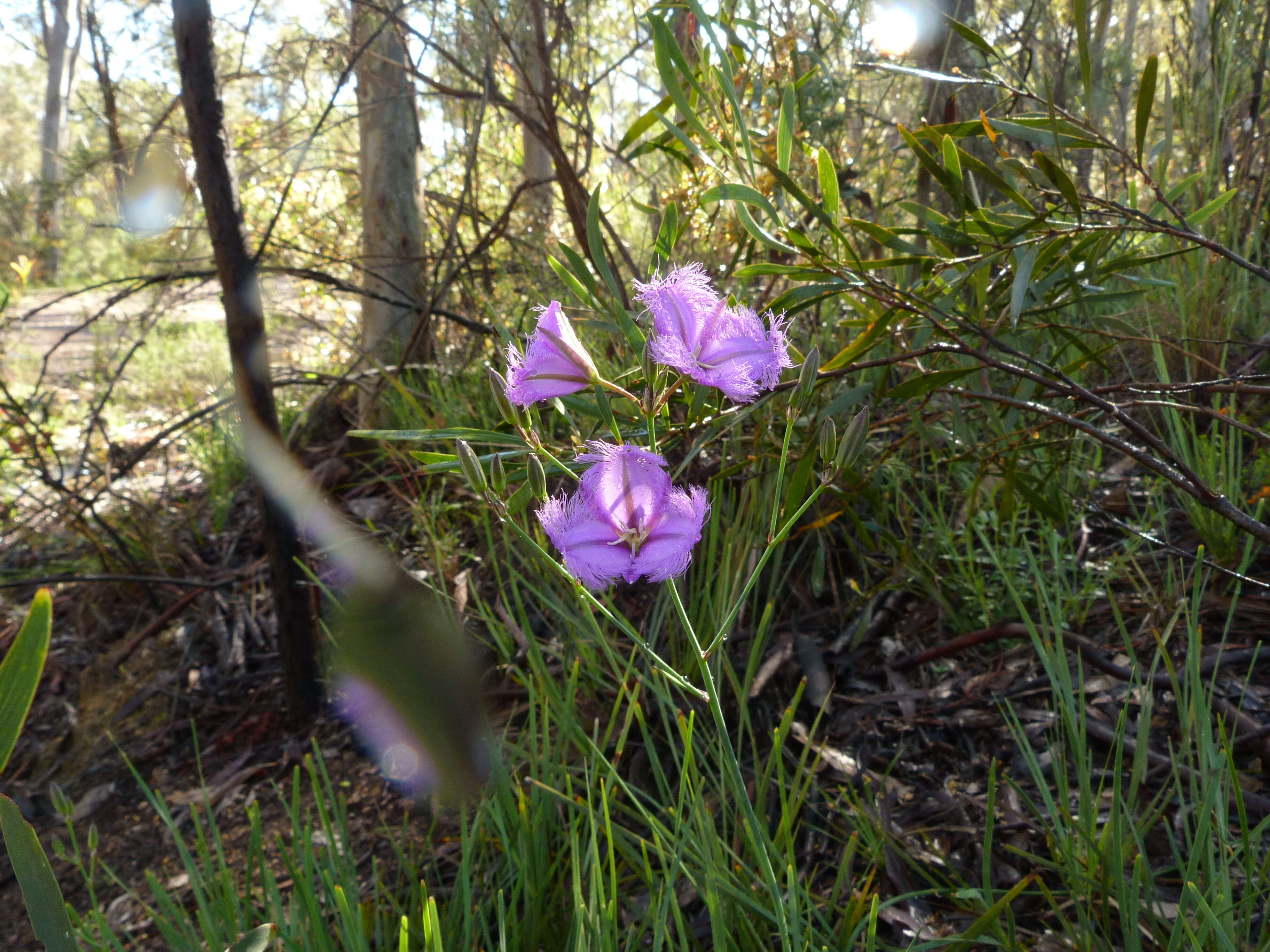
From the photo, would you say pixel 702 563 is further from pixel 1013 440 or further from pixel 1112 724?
pixel 1112 724

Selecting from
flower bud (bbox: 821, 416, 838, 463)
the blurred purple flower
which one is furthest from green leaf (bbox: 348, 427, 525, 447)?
the blurred purple flower

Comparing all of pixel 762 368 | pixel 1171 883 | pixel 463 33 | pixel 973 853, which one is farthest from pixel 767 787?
pixel 463 33

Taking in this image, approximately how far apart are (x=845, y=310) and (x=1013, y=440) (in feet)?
3.14

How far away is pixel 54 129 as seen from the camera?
2002 centimetres

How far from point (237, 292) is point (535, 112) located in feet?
7.73

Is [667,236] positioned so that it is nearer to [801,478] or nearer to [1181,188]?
[801,478]

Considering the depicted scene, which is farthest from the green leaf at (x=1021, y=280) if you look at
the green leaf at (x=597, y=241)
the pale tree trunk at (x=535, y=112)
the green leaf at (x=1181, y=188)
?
the pale tree trunk at (x=535, y=112)

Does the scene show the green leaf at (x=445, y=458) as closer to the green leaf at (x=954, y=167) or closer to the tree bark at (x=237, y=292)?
the green leaf at (x=954, y=167)

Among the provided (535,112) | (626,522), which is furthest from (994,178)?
(535,112)

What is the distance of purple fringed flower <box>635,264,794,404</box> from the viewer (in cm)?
83

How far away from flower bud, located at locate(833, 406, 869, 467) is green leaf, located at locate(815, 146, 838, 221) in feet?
1.32

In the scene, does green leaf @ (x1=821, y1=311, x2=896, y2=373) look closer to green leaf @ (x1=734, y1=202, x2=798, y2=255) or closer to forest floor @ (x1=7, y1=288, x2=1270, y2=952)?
green leaf @ (x1=734, y1=202, x2=798, y2=255)

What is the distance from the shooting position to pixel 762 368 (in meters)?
0.86

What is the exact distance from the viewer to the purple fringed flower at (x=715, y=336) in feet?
2.71
